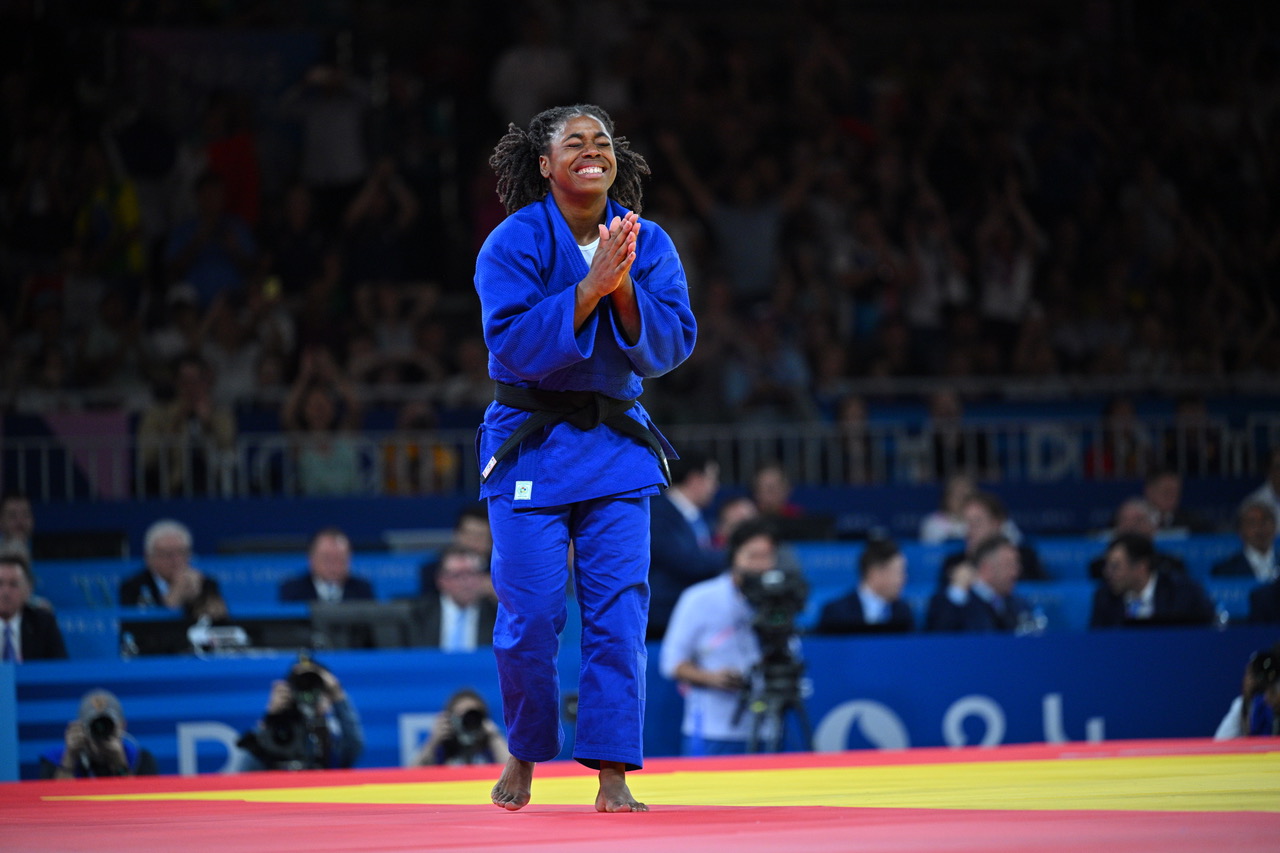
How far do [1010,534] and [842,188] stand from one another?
366cm

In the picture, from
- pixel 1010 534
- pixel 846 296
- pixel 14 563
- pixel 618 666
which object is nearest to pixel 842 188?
pixel 846 296

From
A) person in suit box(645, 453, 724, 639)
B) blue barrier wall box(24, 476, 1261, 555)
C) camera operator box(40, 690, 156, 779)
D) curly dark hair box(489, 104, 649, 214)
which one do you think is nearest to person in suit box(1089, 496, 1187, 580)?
blue barrier wall box(24, 476, 1261, 555)

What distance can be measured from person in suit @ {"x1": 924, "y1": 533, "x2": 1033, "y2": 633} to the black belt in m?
4.58

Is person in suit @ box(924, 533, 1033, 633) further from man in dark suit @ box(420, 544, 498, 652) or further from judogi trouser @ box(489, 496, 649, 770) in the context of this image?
judogi trouser @ box(489, 496, 649, 770)

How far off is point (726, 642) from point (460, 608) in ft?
4.11

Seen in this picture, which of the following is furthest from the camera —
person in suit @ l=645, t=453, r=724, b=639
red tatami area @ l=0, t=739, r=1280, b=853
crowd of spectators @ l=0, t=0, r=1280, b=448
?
crowd of spectators @ l=0, t=0, r=1280, b=448

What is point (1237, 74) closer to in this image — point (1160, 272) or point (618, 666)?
point (1160, 272)

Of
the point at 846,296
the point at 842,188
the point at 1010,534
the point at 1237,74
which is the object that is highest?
the point at 1237,74

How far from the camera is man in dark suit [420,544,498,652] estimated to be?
7516 millimetres

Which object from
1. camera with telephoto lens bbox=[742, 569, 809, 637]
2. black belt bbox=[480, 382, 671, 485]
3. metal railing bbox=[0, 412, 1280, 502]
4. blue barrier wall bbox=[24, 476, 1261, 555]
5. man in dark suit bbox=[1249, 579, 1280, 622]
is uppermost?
black belt bbox=[480, 382, 671, 485]

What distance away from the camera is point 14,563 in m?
7.04

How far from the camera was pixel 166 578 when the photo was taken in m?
7.89

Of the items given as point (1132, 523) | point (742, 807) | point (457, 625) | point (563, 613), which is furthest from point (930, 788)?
point (1132, 523)

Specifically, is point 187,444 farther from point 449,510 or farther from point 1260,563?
point 1260,563
